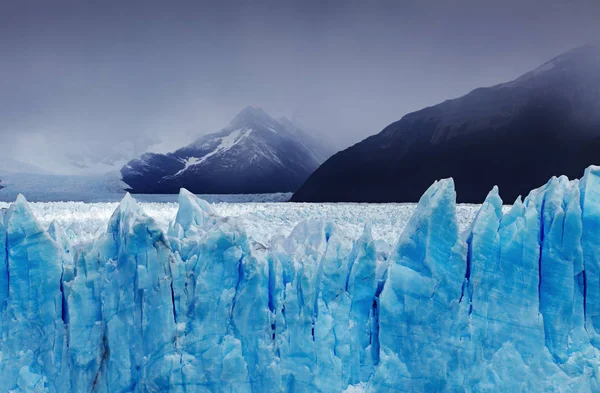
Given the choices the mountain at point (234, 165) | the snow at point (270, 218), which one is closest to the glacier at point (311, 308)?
the snow at point (270, 218)

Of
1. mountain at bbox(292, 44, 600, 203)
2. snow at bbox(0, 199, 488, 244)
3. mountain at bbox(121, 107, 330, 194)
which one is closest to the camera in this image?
snow at bbox(0, 199, 488, 244)

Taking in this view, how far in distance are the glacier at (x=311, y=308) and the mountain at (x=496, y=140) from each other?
11534 millimetres

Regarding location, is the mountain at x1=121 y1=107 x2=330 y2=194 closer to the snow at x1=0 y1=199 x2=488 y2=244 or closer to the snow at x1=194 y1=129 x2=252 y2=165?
the snow at x1=194 y1=129 x2=252 y2=165

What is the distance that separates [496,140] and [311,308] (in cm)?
1463

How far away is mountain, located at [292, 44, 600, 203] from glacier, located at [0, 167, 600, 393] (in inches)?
454

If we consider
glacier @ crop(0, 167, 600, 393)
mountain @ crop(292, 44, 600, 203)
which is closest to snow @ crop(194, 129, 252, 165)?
mountain @ crop(292, 44, 600, 203)

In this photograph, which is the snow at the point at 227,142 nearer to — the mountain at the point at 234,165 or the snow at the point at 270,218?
the mountain at the point at 234,165

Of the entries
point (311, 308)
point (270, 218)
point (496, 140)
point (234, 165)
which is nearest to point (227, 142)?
point (234, 165)

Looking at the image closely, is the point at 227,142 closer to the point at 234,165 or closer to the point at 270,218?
the point at 234,165

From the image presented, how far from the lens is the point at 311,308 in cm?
547

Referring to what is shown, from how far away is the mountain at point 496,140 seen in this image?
1706 cm

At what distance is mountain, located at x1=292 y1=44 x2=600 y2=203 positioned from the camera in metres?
17.1

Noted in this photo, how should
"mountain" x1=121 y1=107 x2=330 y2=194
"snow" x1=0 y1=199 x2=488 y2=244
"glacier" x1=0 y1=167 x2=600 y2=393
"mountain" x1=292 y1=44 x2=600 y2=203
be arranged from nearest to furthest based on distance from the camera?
"glacier" x1=0 y1=167 x2=600 y2=393 < "snow" x1=0 y1=199 x2=488 y2=244 < "mountain" x1=292 y1=44 x2=600 y2=203 < "mountain" x1=121 y1=107 x2=330 y2=194

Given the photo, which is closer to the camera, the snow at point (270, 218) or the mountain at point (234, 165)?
the snow at point (270, 218)
